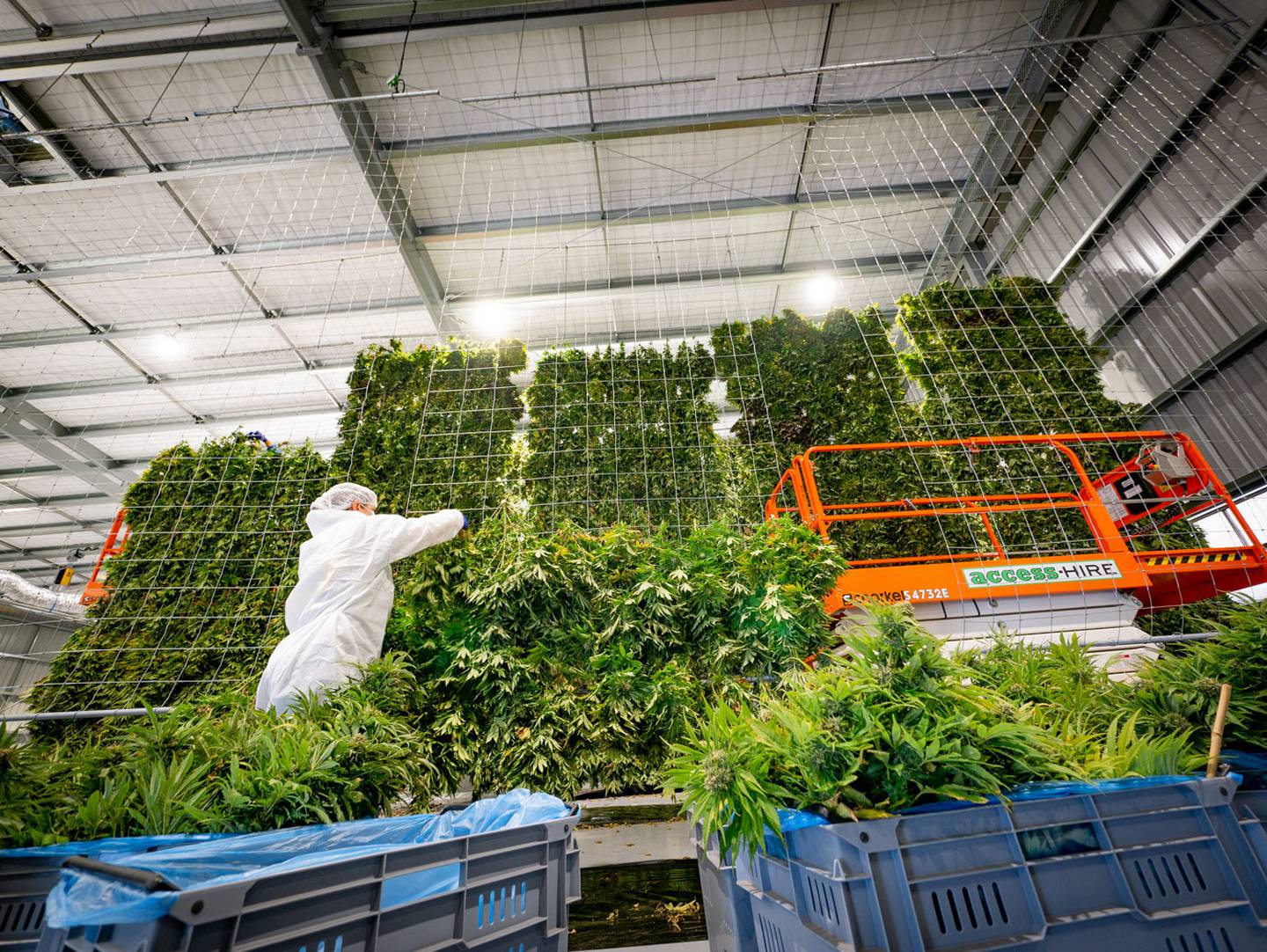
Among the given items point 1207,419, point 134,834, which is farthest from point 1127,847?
point 1207,419

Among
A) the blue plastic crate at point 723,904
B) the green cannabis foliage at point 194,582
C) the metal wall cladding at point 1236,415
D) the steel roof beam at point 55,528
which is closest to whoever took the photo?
the blue plastic crate at point 723,904

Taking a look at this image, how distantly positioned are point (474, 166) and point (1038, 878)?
7.63 meters

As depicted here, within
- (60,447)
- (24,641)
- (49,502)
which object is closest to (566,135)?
(60,447)

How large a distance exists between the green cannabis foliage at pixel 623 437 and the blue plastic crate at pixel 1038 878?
3208 mm

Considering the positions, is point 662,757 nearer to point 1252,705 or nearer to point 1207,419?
point 1252,705

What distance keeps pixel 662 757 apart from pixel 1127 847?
1.92 metres

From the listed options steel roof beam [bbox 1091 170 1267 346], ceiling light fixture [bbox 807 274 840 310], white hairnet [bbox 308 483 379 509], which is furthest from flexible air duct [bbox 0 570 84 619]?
steel roof beam [bbox 1091 170 1267 346]

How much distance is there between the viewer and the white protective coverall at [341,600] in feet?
8.41

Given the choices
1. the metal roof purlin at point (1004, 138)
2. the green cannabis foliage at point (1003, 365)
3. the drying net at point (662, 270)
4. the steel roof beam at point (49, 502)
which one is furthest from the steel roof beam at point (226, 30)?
the steel roof beam at point (49, 502)

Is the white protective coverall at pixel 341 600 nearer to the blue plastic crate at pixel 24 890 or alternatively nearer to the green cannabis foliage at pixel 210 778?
the green cannabis foliage at pixel 210 778

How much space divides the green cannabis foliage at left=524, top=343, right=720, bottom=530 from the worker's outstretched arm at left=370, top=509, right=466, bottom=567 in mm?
1278

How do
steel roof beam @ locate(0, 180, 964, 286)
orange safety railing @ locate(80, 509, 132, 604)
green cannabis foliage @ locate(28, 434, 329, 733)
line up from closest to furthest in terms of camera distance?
green cannabis foliage @ locate(28, 434, 329, 733) → orange safety railing @ locate(80, 509, 132, 604) → steel roof beam @ locate(0, 180, 964, 286)

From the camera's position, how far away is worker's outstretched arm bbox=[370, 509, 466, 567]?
2895 mm

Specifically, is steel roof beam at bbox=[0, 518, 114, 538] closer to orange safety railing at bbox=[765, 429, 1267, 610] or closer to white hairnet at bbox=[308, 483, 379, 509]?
white hairnet at bbox=[308, 483, 379, 509]
